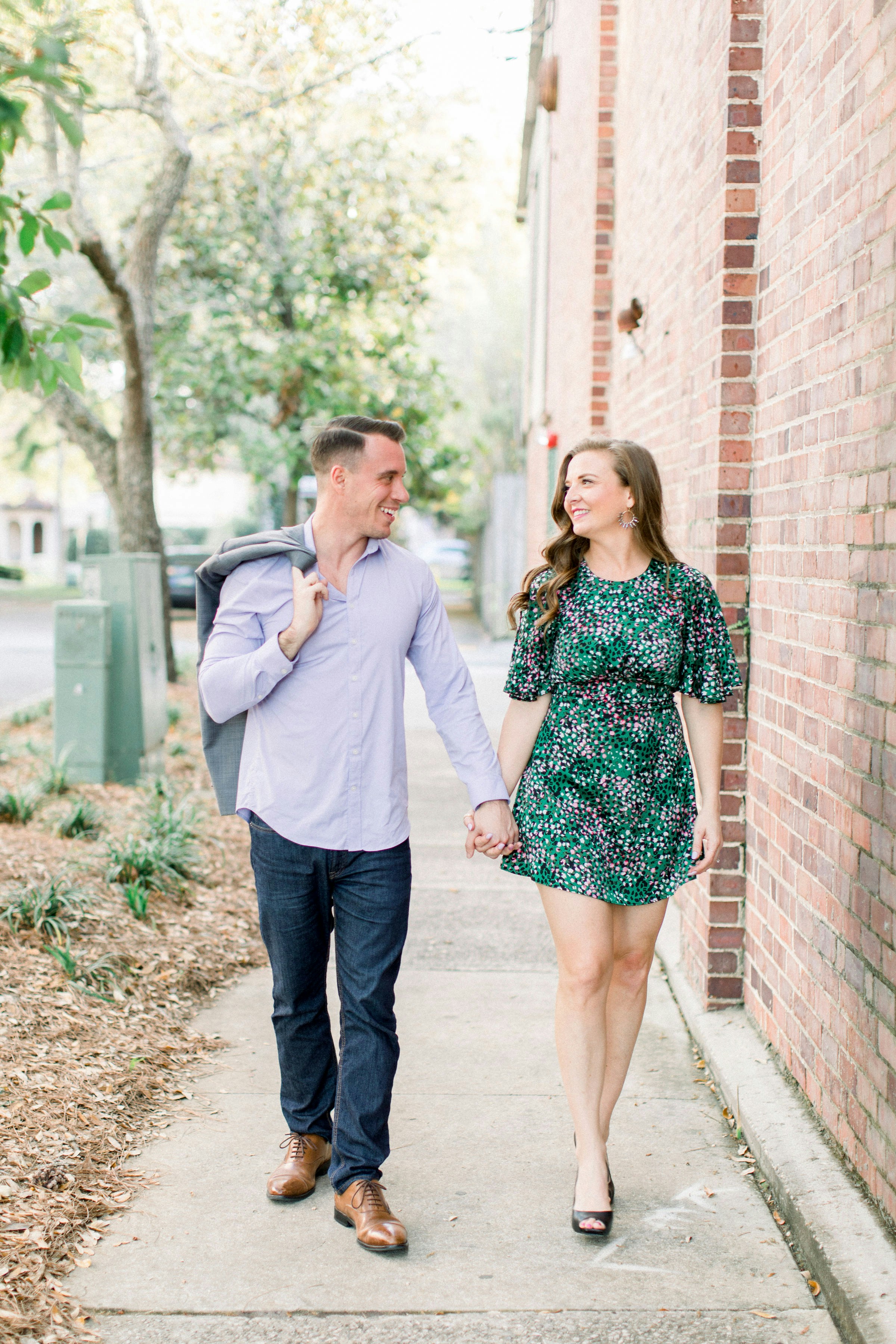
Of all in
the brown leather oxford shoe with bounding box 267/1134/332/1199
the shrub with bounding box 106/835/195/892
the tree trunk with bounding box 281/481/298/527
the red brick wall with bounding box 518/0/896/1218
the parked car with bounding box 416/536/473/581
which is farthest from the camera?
the parked car with bounding box 416/536/473/581

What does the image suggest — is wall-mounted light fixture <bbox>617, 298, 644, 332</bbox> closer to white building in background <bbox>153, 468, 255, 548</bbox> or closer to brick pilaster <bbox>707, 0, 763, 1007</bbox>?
brick pilaster <bbox>707, 0, 763, 1007</bbox>

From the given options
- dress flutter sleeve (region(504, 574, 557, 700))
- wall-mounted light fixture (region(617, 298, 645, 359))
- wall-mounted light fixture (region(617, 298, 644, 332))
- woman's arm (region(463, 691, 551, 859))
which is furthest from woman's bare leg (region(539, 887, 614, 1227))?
wall-mounted light fixture (region(617, 298, 644, 332))

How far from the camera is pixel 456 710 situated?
11.2 feet

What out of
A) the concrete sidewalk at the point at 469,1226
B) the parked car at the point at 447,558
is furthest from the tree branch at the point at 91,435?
the parked car at the point at 447,558

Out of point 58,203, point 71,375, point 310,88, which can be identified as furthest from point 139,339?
point 58,203

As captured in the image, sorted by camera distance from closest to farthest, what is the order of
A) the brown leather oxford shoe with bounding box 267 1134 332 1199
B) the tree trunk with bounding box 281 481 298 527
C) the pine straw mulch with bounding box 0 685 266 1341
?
the pine straw mulch with bounding box 0 685 266 1341, the brown leather oxford shoe with bounding box 267 1134 332 1199, the tree trunk with bounding box 281 481 298 527

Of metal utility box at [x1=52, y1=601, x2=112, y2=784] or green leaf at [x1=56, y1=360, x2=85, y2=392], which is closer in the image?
green leaf at [x1=56, y1=360, x2=85, y2=392]

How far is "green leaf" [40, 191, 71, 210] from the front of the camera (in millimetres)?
3062

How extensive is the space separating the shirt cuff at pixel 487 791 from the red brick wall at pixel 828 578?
852mm

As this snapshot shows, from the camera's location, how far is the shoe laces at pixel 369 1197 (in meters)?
3.18

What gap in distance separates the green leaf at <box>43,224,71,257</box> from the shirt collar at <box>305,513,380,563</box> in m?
0.91

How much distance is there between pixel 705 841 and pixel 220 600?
54.7 inches

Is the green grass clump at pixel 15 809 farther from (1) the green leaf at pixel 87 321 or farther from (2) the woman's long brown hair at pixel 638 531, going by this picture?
(2) the woman's long brown hair at pixel 638 531

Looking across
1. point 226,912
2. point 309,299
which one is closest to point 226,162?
point 309,299
